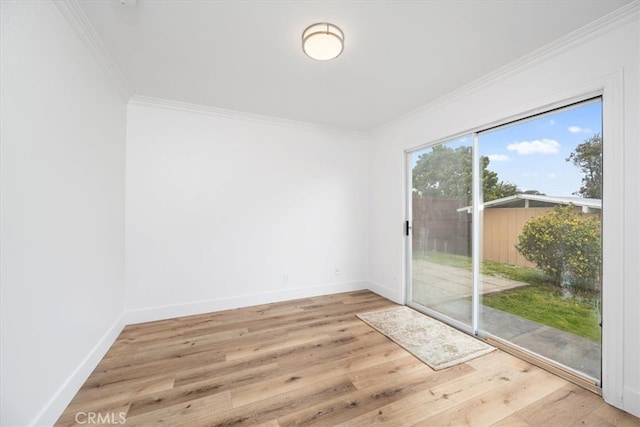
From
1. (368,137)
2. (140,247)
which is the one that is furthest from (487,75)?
(140,247)

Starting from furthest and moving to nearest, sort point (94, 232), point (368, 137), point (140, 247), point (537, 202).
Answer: point (368, 137) → point (140, 247) → point (537, 202) → point (94, 232)

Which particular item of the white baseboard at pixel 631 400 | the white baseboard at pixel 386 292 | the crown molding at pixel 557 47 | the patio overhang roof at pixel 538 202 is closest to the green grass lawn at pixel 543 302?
the white baseboard at pixel 631 400

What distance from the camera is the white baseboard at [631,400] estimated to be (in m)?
1.57

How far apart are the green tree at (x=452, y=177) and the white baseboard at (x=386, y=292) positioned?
1493 millimetres

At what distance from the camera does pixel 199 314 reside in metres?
3.13

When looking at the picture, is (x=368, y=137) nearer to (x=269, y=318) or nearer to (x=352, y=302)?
(x=352, y=302)

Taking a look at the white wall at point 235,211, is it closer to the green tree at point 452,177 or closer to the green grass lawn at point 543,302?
the green tree at point 452,177

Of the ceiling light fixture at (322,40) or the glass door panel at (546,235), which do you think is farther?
the glass door panel at (546,235)

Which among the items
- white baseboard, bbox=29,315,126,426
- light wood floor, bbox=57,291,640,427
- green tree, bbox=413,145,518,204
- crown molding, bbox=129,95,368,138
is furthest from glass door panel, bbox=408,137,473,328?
white baseboard, bbox=29,315,126,426

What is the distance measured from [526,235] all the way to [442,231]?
35.1 inches

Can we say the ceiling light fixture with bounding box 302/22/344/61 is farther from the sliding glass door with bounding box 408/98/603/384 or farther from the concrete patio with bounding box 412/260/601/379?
the concrete patio with bounding box 412/260/601/379

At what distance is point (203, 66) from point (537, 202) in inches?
131

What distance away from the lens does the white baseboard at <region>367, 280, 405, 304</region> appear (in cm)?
354

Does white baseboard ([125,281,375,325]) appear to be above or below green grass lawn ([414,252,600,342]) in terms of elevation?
below
